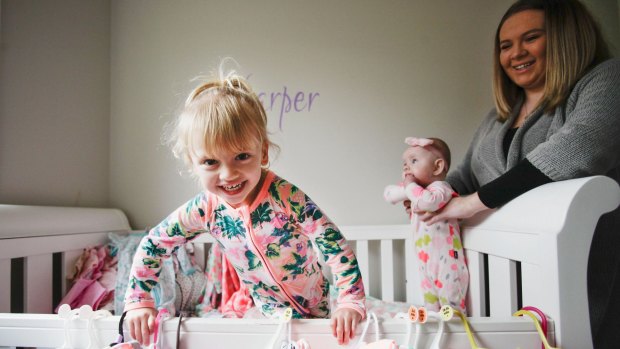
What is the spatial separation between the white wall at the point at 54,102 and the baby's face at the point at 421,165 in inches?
47.5

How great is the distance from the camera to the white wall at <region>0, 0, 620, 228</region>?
63.2 inches

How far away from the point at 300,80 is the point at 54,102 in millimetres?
910

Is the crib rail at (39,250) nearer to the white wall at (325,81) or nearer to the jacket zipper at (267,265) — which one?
the white wall at (325,81)

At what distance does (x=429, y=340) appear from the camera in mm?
659

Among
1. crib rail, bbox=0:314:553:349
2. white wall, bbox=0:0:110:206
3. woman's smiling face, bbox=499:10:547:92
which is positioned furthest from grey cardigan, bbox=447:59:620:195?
white wall, bbox=0:0:110:206

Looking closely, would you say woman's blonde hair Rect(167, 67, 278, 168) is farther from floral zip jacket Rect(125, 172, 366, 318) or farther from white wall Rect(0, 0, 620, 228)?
white wall Rect(0, 0, 620, 228)

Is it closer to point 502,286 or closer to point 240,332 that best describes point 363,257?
point 502,286

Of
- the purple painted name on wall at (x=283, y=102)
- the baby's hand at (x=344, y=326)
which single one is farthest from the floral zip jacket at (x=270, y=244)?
the purple painted name on wall at (x=283, y=102)

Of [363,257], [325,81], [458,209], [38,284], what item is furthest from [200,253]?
[458,209]

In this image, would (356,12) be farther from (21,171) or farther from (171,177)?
(21,171)

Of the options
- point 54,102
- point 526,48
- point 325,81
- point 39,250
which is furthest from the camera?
point 325,81

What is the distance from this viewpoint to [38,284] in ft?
3.89

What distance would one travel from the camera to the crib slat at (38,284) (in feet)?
3.76

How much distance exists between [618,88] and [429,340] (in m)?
0.69
